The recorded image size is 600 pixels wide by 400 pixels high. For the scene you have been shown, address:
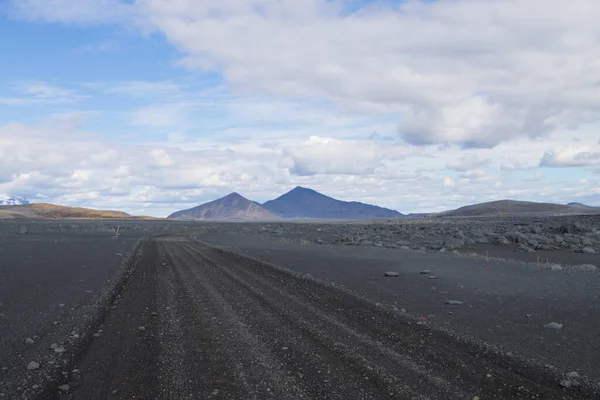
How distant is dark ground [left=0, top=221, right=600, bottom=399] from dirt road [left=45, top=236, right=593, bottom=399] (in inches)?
1.2

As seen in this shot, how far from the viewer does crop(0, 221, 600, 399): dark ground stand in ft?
20.9

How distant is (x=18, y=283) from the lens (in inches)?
579

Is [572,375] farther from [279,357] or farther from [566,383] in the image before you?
[279,357]

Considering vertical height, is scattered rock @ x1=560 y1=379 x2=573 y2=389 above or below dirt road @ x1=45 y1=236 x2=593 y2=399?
below

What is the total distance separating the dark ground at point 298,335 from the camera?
20.9ft

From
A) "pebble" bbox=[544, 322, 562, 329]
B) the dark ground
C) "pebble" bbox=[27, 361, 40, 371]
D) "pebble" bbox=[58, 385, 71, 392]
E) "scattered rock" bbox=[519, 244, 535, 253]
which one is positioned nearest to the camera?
"pebble" bbox=[58, 385, 71, 392]

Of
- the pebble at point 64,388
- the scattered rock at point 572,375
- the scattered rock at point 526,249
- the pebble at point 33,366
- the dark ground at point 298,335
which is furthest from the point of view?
the scattered rock at point 526,249

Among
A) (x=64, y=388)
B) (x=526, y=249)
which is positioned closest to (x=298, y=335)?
(x=64, y=388)

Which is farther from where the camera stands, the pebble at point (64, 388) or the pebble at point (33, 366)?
the pebble at point (33, 366)

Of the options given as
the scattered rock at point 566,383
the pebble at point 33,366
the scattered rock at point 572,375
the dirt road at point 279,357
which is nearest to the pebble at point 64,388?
the dirt road at point 279,357

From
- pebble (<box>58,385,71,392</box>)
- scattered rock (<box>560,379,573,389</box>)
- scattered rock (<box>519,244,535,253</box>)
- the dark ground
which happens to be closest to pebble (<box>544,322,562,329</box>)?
the dark ground

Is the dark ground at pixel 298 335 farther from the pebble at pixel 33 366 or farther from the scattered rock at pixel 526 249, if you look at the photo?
the scattered rock at pixel 526 249

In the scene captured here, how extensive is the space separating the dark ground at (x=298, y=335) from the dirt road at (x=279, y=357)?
3 centimetres

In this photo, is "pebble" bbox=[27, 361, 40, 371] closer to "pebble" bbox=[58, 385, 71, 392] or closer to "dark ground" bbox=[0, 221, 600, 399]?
"dark ground" bbox=[0, 221, 600, 399]
